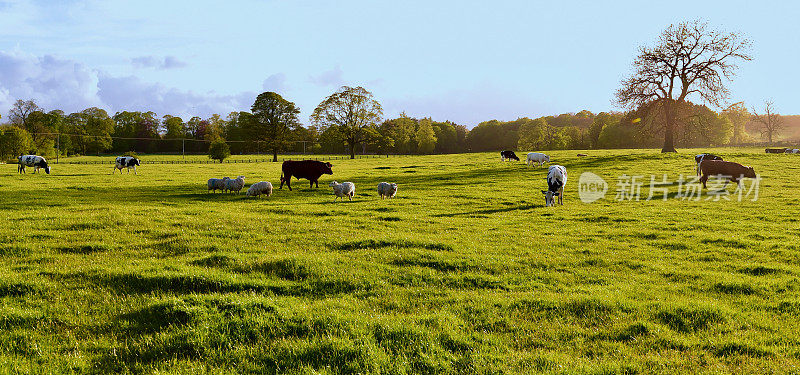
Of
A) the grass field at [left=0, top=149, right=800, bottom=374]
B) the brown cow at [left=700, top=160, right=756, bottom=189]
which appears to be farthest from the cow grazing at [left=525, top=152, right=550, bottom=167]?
the grass field at [left=0, top=149, right=800, bottom=374]

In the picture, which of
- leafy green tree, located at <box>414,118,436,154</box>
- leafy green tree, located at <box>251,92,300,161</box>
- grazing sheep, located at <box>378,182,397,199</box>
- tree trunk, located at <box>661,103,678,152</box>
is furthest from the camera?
leafy green tree, located at <box>414,118,436,154</box>

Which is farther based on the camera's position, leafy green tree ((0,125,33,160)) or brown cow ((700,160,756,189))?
leafy green tree ((0,125,33,160))

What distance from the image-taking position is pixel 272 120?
83.2m

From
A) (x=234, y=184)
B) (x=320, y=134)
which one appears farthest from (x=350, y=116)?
(x=234, y=184)

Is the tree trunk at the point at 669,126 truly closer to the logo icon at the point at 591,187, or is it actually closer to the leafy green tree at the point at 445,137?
the logo icon at the point at 591,187

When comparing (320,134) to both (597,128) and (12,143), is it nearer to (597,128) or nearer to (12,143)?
(12,143)

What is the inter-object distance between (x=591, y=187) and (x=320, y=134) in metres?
63.3

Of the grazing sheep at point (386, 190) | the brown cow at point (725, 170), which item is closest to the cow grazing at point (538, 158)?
the brown cow at point (725, 170)

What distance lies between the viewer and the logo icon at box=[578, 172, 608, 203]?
24.0 m

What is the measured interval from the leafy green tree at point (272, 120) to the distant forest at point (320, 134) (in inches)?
18.1

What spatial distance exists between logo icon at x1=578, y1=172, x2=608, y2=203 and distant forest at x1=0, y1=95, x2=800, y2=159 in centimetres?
3167

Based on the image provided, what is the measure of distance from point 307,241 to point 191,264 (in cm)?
324

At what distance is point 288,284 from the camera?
8.08 metres

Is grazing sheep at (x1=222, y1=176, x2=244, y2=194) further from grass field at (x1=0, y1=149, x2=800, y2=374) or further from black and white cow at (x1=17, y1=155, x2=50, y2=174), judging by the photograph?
black and white cow at (x1=17, y1=155, x2=50, y2=174)
